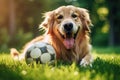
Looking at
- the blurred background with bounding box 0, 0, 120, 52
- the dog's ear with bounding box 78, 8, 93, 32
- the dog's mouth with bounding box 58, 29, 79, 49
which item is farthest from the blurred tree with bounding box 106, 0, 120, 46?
the dog's mouth with bounding box 58, 29, 79, 49

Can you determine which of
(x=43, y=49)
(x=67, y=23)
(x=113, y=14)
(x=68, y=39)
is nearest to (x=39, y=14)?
(x=113, y=14)

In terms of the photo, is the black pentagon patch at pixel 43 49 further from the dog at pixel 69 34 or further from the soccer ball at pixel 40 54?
the dog at pixel 69 34

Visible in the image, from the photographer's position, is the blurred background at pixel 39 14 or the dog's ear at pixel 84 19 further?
the blurred background at pixel 39 14

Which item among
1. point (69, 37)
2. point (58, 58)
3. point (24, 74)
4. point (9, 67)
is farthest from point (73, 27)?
point (24, 74)

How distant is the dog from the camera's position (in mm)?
8617

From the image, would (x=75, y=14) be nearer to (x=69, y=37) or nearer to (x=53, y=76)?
(x=69, y=37)

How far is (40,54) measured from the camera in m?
7.91

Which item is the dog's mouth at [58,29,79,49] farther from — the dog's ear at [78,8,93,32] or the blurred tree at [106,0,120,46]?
the blurred tree at [106,0,120,46]

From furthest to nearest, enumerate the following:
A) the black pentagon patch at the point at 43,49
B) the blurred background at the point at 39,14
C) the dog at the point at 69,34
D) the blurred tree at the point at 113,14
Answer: the blurred tree at the point at 113,14 → the blurred background at the point at 39,14 → the dog at the point at 69,34 → the black pentagon patch at the point at 43,49

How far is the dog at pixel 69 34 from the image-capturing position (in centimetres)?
862

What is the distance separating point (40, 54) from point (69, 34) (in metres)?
1.01

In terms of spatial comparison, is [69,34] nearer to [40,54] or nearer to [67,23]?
[67,23]

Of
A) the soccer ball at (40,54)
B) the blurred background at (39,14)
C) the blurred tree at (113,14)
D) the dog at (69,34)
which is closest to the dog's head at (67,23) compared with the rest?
the dog at (69,34)

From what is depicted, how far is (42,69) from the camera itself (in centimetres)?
655
